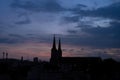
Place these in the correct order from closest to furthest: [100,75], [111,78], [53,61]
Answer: [111,78] → [100,75] → [53,61]

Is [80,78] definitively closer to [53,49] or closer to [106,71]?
[106,71]

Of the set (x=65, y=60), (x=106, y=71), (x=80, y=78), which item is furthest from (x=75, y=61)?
(x=80, y=78)

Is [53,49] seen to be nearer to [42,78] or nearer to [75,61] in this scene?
[75,61]

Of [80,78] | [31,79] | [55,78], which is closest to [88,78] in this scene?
[80,78]

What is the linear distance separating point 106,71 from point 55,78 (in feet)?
44.1

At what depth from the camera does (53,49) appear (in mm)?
132250

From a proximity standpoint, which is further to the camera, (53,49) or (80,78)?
(53,49)

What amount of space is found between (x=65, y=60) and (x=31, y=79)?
79.8 metres

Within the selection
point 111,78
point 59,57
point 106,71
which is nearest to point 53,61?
point 59,57

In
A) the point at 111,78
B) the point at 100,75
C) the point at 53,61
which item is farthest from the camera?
the point at 53,61

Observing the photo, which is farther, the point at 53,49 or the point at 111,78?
the point at 53,49

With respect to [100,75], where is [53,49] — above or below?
above

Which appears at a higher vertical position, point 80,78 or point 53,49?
point 53,49

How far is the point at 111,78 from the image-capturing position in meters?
53.7
